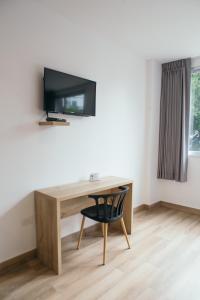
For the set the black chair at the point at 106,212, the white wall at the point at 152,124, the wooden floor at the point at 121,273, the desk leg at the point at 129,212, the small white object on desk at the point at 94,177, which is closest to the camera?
the wooden floor at the point at 121,273

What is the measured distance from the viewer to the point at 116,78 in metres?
3.16

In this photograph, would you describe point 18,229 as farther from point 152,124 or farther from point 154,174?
point 152,124

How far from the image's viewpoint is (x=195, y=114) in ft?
12.0

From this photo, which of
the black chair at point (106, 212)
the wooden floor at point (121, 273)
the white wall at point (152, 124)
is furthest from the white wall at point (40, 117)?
the white wall at point (152, 124)

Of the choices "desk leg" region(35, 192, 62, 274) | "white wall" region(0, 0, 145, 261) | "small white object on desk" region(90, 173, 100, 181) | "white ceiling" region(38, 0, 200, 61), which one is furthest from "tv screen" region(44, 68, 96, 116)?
"desk leg" region(35, 192, 62, 274)

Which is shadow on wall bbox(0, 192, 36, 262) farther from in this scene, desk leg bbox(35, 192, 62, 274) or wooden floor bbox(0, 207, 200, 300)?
wooden floor bbox(0, 207, 200, 300)

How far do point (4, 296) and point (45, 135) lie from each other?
59.9 inches

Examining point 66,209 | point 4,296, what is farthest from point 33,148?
point 4,296

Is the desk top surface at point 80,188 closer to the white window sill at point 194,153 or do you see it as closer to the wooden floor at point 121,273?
the wooden floor at point 121,273

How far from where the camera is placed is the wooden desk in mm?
2020

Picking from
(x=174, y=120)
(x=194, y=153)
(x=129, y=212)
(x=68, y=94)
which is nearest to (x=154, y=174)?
(x=194, y=153)

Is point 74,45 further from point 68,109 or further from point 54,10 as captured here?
point 68,109

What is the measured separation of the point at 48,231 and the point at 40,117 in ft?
3.94

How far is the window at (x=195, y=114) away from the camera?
362 centimetres
